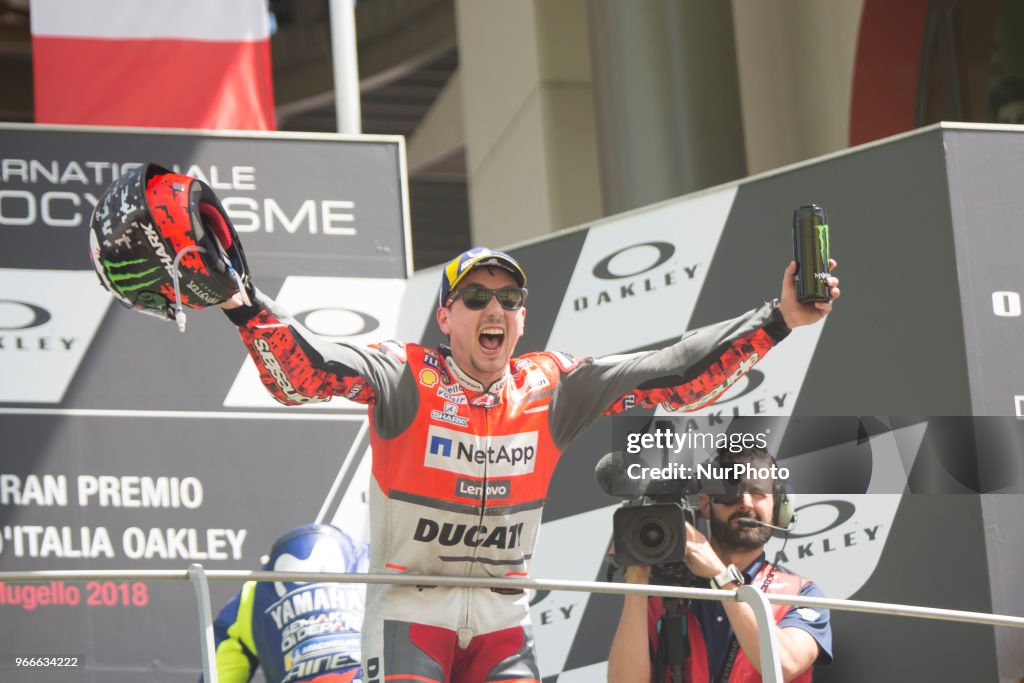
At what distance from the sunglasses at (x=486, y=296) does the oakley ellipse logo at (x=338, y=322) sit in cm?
307

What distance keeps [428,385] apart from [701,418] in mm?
2245

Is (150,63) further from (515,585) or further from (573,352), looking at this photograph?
(515,585)

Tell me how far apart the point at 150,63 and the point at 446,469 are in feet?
14.4

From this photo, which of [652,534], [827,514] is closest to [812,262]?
[652,534]

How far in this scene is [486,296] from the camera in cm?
497

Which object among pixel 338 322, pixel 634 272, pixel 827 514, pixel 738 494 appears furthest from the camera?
pixel 338 322

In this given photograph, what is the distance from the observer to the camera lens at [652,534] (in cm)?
488

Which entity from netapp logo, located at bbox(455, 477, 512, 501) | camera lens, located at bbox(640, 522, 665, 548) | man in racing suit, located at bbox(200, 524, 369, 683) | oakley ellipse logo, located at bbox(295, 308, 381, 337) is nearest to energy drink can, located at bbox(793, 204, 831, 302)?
camera lens, located at bbox(640, 522, 665, 548)

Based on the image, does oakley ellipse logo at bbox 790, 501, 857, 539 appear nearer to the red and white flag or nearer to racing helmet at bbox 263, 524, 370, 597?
racing helmet at bbox 263, 524, 370, 597

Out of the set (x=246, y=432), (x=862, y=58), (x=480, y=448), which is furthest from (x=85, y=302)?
(x=862, y=58)

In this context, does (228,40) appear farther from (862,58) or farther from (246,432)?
(862,58)

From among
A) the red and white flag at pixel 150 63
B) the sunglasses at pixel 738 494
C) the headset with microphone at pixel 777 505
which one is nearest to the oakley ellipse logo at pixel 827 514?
the headset with microphone at pixel 777 505

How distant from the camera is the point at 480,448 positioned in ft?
16.5

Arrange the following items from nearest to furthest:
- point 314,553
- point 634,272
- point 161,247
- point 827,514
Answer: point 161,247
point 827,514
point 314,553
point 634,272
